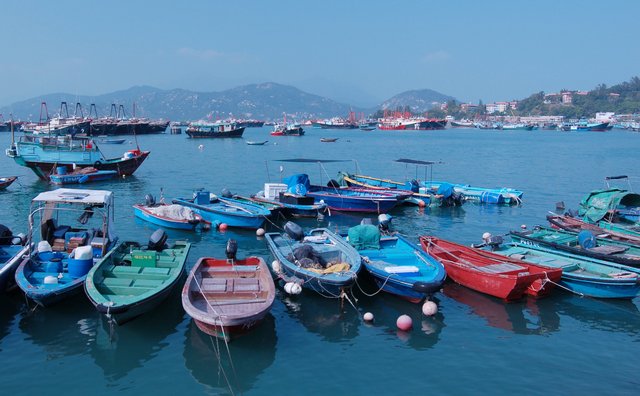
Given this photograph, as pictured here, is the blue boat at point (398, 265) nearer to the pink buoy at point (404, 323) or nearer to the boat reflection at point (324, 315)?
the pink buoy at point (404, 323)

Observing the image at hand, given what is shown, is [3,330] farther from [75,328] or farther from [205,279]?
[205,279]

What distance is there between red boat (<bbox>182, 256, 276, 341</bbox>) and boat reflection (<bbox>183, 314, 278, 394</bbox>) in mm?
332

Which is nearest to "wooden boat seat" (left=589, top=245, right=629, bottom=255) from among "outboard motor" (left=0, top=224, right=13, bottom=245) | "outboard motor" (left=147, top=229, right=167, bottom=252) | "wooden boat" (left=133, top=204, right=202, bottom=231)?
"outboard motor" (left=147, top=229, right=167, bottom=252)

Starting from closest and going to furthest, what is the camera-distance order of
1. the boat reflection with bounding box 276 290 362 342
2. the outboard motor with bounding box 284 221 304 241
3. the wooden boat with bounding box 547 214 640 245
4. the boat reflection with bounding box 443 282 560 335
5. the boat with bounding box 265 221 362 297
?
the boat reflection with bounding box 276 290 362 342 → the boat reflection with bounding box 443 282 560 335 → the boat with bounding box 265 221 362 297 → the outboard motor with bounding box 284 221 304 241 → the wooden boat with bounding box 547 214 640 245

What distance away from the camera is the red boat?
468 inches

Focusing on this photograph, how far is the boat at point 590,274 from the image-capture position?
50.4ft

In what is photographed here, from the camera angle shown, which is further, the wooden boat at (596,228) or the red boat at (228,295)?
A: the wooden boat at (596,228)

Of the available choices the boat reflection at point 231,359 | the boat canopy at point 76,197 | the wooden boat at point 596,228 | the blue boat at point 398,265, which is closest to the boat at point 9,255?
the boat canopy at point 76,197

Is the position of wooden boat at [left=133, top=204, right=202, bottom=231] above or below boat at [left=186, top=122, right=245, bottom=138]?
below

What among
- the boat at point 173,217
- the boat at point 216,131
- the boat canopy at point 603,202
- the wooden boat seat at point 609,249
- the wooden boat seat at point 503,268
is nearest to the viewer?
the wooden boat seat at point 503,268

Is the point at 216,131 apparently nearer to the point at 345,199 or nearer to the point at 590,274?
the point at 345,199

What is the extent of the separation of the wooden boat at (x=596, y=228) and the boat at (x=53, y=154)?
32.9 m

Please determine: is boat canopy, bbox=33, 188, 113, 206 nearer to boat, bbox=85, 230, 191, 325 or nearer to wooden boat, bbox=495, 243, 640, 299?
boat, bbox=85, 230, 191, 325

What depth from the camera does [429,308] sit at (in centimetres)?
1443
